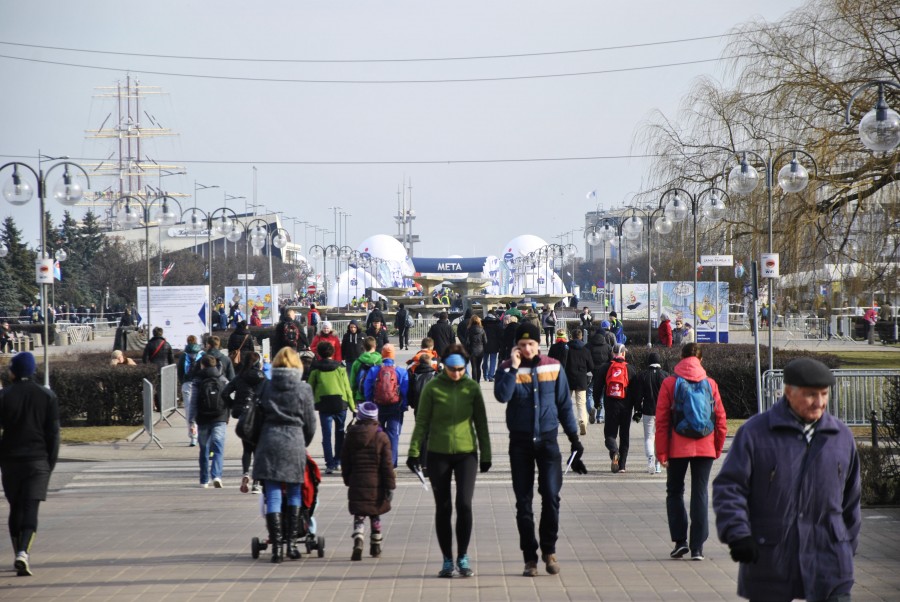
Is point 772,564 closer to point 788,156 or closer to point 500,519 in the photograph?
point 500,519

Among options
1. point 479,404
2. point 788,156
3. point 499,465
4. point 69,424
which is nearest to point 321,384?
point 499,465

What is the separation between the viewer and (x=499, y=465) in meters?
16.4

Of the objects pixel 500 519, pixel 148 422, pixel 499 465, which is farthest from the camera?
pixel 148 422

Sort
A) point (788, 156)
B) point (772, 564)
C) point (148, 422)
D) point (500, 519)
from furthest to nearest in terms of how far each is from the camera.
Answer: point (788, 156), point (148, 422), point (500, 519), point (772, 564)

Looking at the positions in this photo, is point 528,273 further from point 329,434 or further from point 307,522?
point 307,522

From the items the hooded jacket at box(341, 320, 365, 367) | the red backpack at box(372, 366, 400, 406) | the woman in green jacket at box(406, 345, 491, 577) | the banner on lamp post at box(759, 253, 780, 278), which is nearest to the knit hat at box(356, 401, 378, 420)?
the woman in green jacket at box(406, 345, 491, 577)

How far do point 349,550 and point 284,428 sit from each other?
122 cm

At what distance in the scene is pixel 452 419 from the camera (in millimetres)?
8844

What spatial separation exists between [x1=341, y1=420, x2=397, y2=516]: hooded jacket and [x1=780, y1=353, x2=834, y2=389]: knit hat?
4.69 m

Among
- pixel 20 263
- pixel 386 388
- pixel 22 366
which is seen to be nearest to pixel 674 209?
pixel 386 388

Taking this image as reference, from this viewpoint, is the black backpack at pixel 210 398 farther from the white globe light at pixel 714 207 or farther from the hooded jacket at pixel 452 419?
the white globe light at pixel 714 207

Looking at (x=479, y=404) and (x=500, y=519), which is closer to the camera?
(x=479, y=404)

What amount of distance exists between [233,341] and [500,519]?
12135 millimetres

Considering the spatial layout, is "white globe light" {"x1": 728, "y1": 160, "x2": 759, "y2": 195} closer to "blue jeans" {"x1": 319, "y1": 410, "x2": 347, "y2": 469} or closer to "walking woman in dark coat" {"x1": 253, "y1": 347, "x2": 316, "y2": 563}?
"blue jeans" {"x1": 319, "y1": 410, "x2": 347, "y2": 469}
